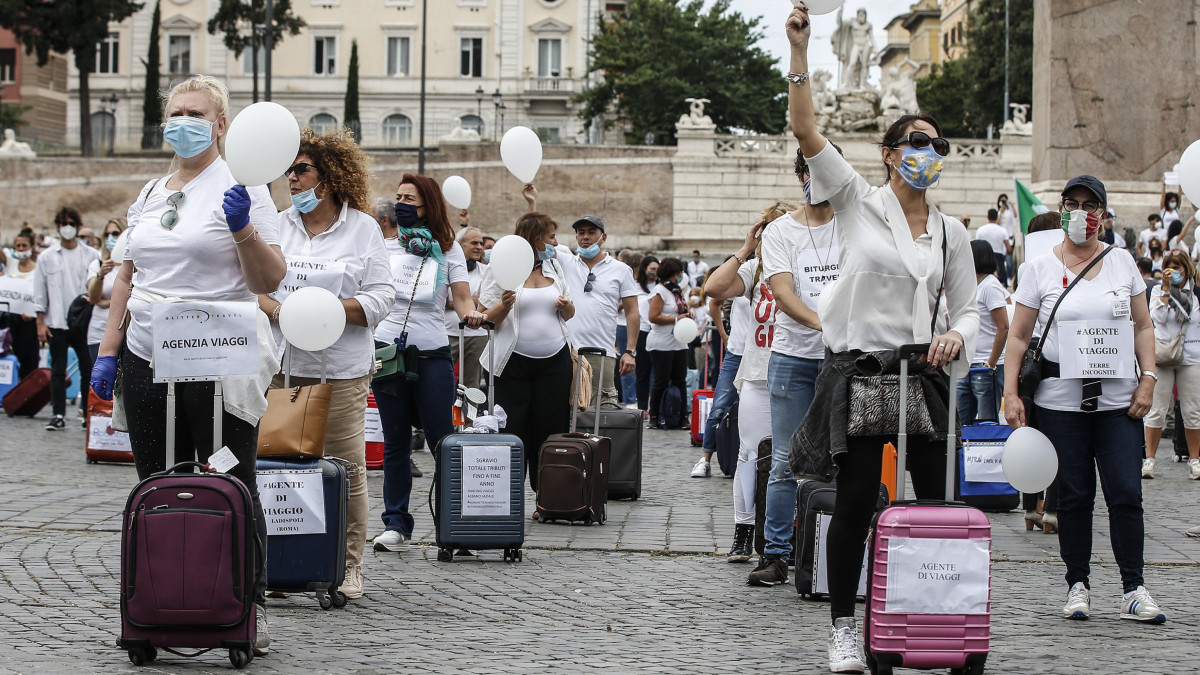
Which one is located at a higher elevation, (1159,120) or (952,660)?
(1159,120)

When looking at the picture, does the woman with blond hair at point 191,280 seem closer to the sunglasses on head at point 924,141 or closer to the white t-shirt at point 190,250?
the white t-shirt at point 190,250

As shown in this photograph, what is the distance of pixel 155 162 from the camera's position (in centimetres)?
5900

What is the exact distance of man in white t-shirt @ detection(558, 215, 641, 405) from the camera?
37.4 feet

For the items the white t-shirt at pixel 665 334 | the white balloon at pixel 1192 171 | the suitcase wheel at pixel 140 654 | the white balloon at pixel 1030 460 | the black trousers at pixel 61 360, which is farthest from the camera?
the white t-shirt at pixel 665 334

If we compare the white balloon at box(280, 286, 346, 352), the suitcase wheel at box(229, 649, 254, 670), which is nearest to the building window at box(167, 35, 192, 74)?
the white balloon at box(280, 286, 346, 352)

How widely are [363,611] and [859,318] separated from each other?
2.57 meters

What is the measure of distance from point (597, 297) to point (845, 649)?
6530mm

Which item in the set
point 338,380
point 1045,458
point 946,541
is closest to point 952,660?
point 946,541

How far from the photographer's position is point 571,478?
9.60 meters

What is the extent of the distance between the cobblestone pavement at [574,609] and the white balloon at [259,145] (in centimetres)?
171

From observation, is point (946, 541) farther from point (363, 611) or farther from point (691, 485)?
Result: point (691, 485)

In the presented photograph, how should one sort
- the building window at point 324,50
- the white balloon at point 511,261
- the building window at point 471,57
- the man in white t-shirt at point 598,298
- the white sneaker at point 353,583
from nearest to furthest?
the white sneaker at point 353,583
the white balloon at point 511,261
the man in white t-shirt at point 598,298
the building window at point 471,57
the building window at point 324,50

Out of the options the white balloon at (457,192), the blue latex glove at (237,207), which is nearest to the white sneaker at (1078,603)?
the blue latex glove at (237,207)

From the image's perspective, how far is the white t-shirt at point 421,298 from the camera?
8.38 m
